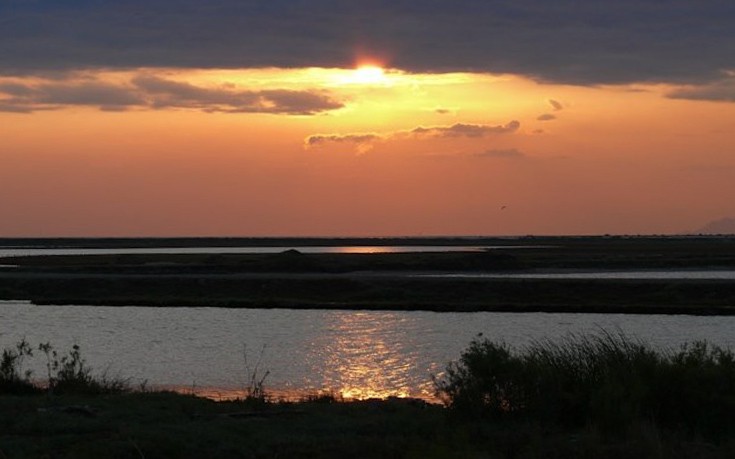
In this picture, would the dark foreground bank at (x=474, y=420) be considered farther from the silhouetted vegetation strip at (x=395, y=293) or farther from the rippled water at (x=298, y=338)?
the silhouetted vegetation strip at (x=395, y=293)

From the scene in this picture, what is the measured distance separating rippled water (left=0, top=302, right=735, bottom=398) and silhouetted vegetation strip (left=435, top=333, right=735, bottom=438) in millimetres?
7403

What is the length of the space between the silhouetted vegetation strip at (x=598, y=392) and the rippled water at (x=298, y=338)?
24.3 ft

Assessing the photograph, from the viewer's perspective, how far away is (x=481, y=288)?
63.2 m

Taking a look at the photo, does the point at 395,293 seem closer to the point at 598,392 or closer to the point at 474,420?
the point at 474,420

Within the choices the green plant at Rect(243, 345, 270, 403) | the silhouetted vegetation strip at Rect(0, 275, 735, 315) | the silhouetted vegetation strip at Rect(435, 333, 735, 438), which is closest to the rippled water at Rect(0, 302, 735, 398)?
the green plant at Rect(243, 345, 270, 403)

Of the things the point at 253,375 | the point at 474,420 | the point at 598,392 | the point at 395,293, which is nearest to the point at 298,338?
the point at 253,375

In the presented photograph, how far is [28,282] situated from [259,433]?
58472 mm

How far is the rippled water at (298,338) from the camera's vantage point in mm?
29359

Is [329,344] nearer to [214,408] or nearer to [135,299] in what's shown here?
[214,408]

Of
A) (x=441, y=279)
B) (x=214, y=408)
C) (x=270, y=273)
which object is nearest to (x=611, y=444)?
(x=214, y=408)

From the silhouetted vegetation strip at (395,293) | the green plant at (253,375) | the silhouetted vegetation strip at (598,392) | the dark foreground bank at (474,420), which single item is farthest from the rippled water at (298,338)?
the silhouetted vegetation strip at (598,392)

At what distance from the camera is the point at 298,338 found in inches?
1592

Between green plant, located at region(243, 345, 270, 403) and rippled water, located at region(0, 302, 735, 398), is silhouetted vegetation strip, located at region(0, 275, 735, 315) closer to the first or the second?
rippled water, located at region(0, 302, 735, 398)

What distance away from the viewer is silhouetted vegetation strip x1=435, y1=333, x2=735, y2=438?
56.4 feet
